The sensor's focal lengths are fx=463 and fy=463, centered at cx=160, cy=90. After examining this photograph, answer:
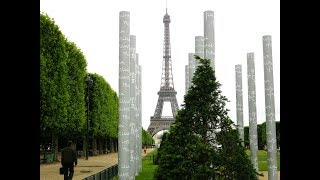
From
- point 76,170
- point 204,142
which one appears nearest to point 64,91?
point 76,170

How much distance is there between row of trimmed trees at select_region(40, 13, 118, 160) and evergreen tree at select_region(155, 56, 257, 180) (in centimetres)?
2321

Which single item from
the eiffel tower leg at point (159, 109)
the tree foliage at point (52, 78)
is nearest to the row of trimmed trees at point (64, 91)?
the tree foliage at point (52, 78)

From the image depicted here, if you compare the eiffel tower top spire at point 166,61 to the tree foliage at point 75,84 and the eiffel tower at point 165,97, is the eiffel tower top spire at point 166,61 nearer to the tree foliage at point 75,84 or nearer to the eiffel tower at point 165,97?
the eiffel tower at point 165,97

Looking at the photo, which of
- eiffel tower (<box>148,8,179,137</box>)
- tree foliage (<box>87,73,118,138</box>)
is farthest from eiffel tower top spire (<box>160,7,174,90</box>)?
tree foliage (<box>87,73,118,138</box>)

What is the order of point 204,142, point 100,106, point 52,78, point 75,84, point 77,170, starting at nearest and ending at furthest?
point 204,142
point 77,170
point 52,78
point 75,84
point 100,106

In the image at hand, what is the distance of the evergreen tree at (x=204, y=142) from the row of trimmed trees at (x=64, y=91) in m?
23.2

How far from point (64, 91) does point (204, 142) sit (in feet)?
91.4

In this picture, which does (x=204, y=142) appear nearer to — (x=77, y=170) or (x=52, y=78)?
(x=77, y=170)

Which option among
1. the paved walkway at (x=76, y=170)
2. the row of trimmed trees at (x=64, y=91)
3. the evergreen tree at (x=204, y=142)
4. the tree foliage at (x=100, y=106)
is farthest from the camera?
the tree foliage at (x=100, y=106)

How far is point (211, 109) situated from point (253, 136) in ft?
45.3

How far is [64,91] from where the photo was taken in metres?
38.3

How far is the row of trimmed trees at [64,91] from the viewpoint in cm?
3562

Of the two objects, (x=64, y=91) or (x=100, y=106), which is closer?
(x=64, y=91)

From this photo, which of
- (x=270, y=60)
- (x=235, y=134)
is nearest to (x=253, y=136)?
(x=270, y=60)
